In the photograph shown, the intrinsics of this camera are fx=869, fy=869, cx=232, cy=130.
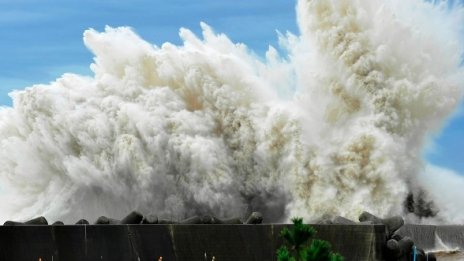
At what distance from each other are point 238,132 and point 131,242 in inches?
871

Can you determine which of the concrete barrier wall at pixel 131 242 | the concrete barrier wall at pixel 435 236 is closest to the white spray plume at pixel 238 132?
the concrete barrier wall at pixel 435 236

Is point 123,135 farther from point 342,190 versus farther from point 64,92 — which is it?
point 342,190

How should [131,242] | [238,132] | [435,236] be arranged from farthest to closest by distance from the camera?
[238,132], [435,236], [131,242]

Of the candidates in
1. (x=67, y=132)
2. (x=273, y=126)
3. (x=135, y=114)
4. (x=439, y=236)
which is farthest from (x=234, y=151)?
(x=439, y=236)

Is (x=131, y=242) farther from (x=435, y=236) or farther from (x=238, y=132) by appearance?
(x=238, y=132)

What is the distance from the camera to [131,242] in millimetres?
12648

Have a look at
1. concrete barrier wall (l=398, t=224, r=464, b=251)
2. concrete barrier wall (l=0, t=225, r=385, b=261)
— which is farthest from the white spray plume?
concrete barrier wall (l=0, t=225, r=385, b=261)

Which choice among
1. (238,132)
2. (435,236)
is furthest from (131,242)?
(238,132)

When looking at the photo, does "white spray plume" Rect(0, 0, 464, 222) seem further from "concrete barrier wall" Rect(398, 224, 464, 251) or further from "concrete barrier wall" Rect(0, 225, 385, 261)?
"concrete barrier wall" Rect(0, 225, 385, 261)

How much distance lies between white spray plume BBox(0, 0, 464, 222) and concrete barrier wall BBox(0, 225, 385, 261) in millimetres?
19168

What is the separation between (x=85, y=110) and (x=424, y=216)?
45.0 feet

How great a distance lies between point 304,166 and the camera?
3341 cm

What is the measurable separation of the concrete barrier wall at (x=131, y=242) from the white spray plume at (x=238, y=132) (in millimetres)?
19168

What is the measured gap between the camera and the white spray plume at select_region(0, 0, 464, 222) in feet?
108
